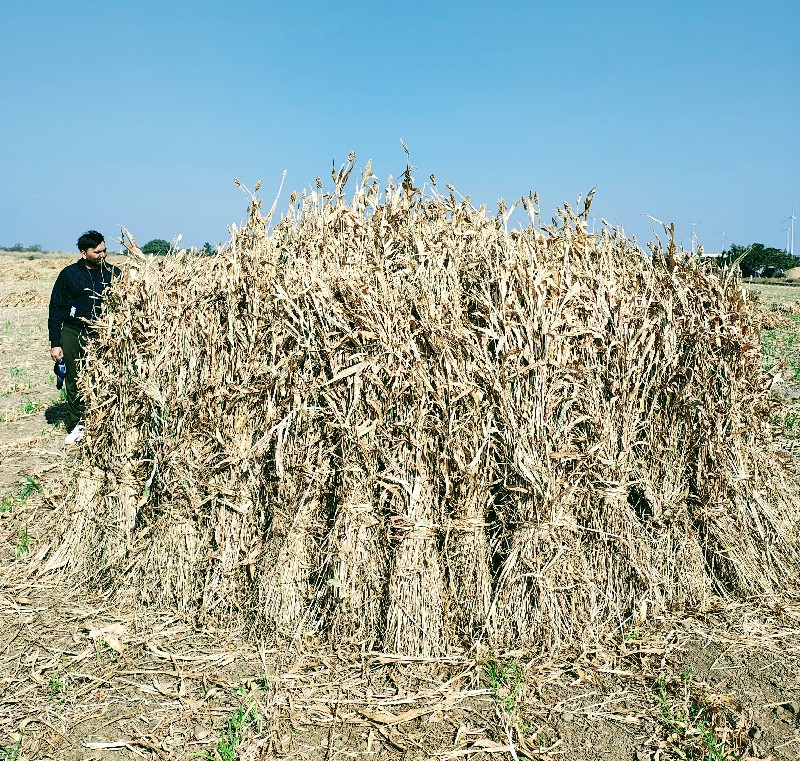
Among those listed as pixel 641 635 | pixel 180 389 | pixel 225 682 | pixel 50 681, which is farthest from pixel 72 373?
pixel 641 635

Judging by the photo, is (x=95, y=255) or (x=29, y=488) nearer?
(x=29, y=488)

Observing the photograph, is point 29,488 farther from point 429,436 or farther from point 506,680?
point 506,680

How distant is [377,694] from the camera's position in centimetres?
330

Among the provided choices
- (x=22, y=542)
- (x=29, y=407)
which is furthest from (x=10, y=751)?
(x=29, y=407)

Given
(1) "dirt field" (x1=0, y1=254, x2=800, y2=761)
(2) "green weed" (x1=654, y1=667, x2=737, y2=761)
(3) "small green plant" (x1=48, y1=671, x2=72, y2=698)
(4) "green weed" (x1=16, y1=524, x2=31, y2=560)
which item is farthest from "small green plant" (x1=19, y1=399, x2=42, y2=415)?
(2) "green weed" (x1=654, y1=667, x2=737, y2=761)

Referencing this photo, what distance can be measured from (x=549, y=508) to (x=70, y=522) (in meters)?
3.32

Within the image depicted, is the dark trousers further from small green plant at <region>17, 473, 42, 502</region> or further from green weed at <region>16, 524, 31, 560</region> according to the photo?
green weed at <region>16, 524, 31, 560</region>

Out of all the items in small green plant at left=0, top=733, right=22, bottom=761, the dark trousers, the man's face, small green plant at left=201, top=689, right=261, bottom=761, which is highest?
the man's face

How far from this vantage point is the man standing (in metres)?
6.50

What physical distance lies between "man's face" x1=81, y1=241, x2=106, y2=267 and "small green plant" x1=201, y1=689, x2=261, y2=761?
4.84 m

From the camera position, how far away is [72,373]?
7.03m

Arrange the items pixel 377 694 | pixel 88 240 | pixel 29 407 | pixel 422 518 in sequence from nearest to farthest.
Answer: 1. pixel 377 694
2. pixel 422 518
3. pixel 88 240
4. pixel 29 407

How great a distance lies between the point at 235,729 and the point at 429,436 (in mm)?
1744

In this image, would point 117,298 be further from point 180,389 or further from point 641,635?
point 641,635
